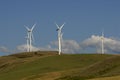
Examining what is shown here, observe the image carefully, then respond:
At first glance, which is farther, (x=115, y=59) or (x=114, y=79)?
(x=115, y=59)

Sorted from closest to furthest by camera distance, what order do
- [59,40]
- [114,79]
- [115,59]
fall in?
1. [114,79]
2. [115,59]
3. [59,40]

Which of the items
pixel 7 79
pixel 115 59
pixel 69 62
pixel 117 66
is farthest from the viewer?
pixel 69 62

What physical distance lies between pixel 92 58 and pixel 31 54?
51.5 m

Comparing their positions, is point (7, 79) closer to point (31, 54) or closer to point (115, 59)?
point (115, 59)

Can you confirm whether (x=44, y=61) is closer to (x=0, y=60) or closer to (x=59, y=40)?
(x=59, y=40)

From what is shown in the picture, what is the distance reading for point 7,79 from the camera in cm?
10394

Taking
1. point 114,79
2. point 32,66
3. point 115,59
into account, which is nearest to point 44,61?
point 32,66

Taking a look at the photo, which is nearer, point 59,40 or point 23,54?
point 59,40

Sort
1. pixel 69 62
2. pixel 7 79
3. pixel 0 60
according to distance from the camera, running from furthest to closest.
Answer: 1. pixel 0 60
2. pixel 69 62
3. pixel 7 79

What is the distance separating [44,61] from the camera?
455 ft

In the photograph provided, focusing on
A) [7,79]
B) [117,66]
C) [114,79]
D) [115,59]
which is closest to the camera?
[114,79]

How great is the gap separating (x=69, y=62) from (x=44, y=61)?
9722 millimetres

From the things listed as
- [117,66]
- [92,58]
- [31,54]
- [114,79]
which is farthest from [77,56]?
[114,79]

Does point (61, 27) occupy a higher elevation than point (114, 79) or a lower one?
higher
